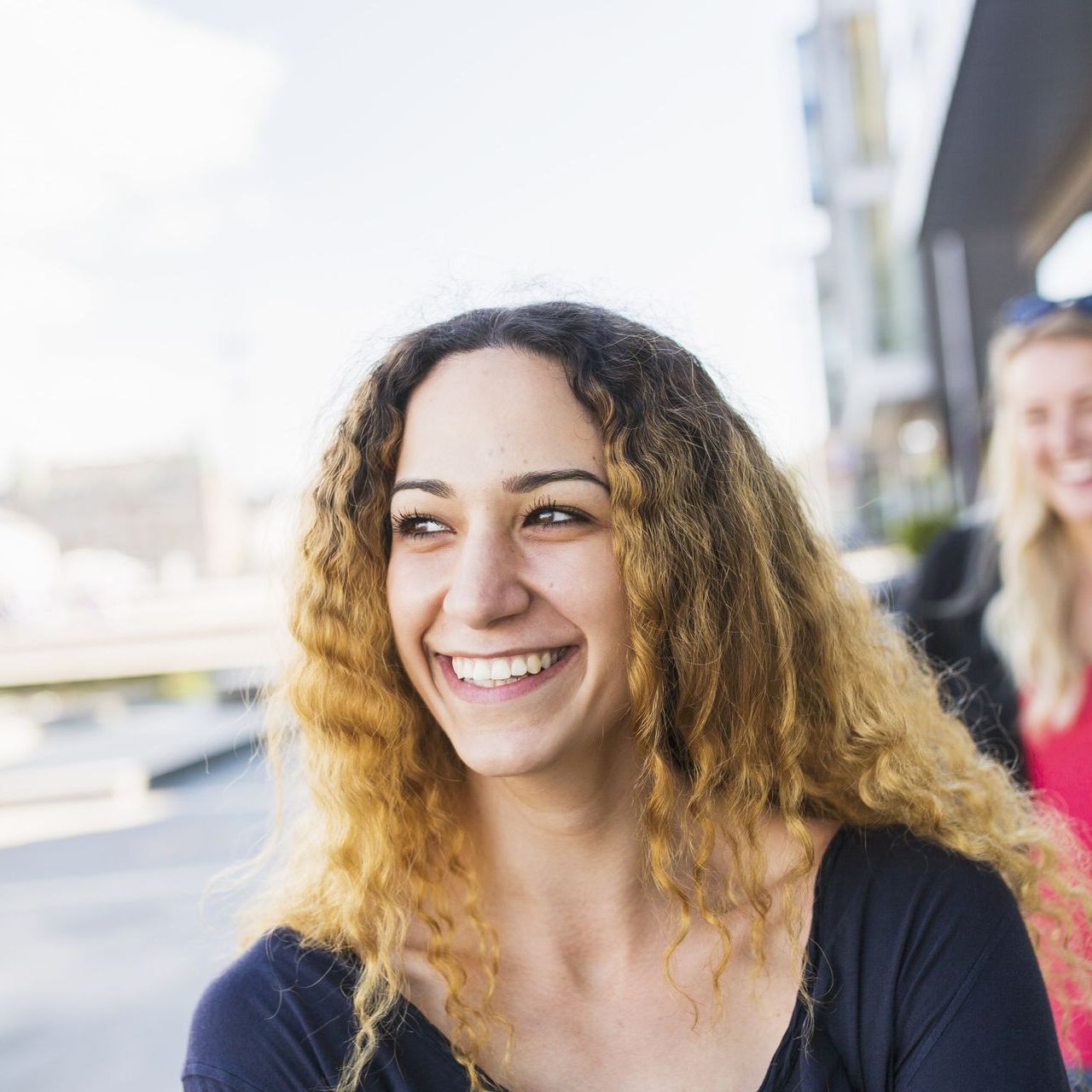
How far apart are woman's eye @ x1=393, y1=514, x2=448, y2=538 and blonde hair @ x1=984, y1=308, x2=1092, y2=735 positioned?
146 cm

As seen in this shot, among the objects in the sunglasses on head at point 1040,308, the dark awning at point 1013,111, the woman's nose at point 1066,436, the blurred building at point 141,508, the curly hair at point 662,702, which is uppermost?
the blurred building at point 141,508

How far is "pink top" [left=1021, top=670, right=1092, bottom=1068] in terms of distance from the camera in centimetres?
244

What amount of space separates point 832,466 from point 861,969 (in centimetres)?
4153

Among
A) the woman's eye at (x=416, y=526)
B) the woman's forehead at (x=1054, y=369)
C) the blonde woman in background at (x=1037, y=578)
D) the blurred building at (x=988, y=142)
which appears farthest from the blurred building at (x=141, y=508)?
the woman's eye at (x=416, y=526)

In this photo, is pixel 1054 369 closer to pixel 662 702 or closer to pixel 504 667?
pixel 662 702

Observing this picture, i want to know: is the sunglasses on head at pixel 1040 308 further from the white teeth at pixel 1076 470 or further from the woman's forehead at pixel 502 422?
the woman's forehead at pixel 502 422

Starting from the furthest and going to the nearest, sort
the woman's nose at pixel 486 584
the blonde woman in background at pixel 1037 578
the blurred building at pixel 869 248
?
the blurred building at pixel 869 248
the blonde woman in background at pixel 1037 578
the woman's nose at pixel 486 584

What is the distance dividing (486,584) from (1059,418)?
159cm

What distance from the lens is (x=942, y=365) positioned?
16062 mm

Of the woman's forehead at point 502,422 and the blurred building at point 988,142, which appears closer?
the woman's forehead at point 502,422

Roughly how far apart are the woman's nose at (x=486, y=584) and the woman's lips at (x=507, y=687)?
3.8 inches

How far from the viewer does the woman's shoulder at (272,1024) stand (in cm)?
159

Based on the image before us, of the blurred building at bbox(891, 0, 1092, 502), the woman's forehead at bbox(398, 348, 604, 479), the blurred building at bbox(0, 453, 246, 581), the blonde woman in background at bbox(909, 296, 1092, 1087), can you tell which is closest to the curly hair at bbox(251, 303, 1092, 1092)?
the woman's forehead at bbox(398, 348, 604, 479)

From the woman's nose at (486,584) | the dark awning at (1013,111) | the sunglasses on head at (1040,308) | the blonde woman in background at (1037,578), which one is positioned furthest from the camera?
the dark awning at (1013,111)
